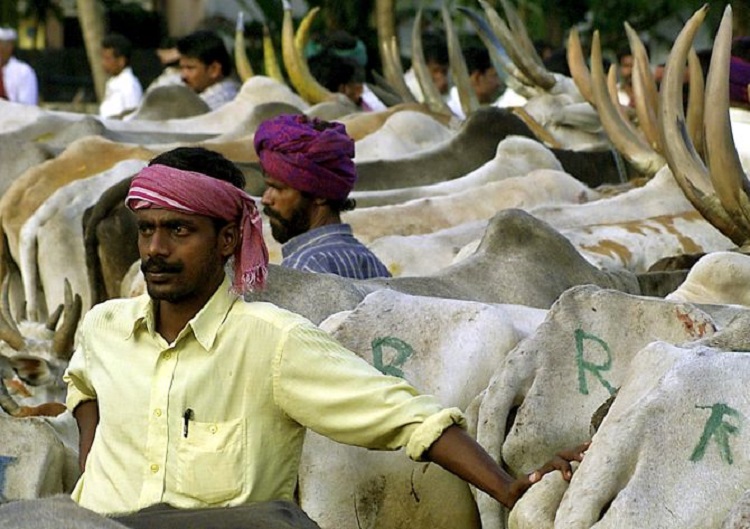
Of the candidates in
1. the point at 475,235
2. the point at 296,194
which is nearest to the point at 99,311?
the point at 296,194

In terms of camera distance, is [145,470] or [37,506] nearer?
[37,506]

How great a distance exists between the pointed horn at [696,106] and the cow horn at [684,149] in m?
0.42

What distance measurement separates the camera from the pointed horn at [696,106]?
780cm

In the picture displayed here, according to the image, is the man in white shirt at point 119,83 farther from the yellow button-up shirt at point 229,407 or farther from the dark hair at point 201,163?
the yellow button-up shirt at point 229,407

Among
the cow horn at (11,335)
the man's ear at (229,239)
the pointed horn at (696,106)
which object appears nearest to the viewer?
the man's ear at (229,239)

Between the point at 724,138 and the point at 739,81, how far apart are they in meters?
2.67

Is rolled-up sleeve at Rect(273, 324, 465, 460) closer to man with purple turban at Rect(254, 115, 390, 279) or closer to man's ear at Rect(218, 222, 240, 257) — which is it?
man's ear at Rect(218, 222, 240, 257)

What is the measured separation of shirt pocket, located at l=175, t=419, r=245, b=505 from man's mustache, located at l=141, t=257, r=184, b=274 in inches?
11.0

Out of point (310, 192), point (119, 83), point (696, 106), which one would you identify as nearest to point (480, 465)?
point (310, 192)

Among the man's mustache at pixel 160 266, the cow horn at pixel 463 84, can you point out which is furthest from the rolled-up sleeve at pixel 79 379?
the cow horn at pixel 463 84

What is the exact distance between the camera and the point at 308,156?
5707 mm

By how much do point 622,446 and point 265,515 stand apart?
611mm

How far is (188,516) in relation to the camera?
363cm

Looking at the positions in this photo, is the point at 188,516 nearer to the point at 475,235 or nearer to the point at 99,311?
the point at 99,311
